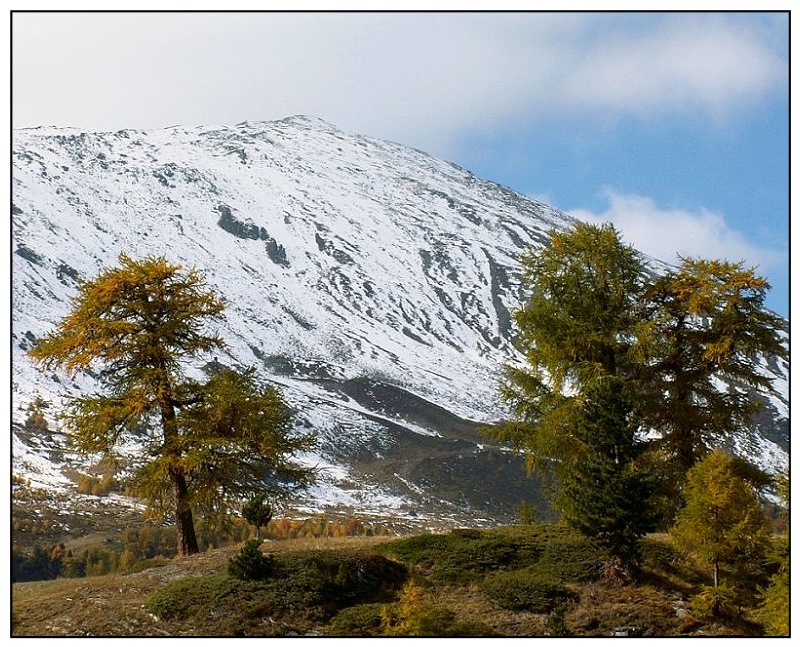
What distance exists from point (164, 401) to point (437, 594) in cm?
1059

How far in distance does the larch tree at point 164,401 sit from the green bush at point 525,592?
27.7 ft

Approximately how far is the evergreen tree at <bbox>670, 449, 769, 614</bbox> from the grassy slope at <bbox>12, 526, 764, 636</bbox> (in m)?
1.71

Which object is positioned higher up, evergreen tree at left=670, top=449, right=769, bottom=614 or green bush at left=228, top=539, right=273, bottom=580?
evergreen tree at left=670, top=449, right=769, bottom=614

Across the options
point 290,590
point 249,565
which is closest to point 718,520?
point 290,590

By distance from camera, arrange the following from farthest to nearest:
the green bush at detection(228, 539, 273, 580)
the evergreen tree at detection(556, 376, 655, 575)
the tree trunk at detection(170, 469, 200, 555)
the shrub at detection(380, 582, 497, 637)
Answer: the tree trunk at detection(170, 469, 200, 555) → the evergreen tree at detection(556, 376, 655, 575) → the green bush at detection(228, 539, 273, 580) → the shrub at detection(380, 582, 497, 637)

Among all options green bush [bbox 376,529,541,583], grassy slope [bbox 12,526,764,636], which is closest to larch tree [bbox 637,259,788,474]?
grassy slope [bbox 12,526,764,636]

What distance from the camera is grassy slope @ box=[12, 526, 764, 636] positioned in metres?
20.2

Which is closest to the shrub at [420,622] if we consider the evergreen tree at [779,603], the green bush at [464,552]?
the green bush at [464,552]

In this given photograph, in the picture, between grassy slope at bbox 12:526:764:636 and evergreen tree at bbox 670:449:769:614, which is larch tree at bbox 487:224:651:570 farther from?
evergreen tree at bbox 670:449:769:614

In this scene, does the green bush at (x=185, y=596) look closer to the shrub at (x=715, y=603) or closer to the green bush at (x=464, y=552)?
the green bush at (x=464, y=552)

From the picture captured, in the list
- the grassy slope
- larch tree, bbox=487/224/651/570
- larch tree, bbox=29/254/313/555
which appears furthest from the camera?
larch tree, bbox=487/224/651/570

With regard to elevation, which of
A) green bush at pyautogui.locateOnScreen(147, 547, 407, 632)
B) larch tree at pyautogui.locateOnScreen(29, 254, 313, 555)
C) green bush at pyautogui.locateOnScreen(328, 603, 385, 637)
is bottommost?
green bush at pyautogui.locateOnScreen(328, 603, 385, 637)

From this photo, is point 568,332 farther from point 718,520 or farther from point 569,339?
point 718,520

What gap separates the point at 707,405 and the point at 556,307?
6076 mm
